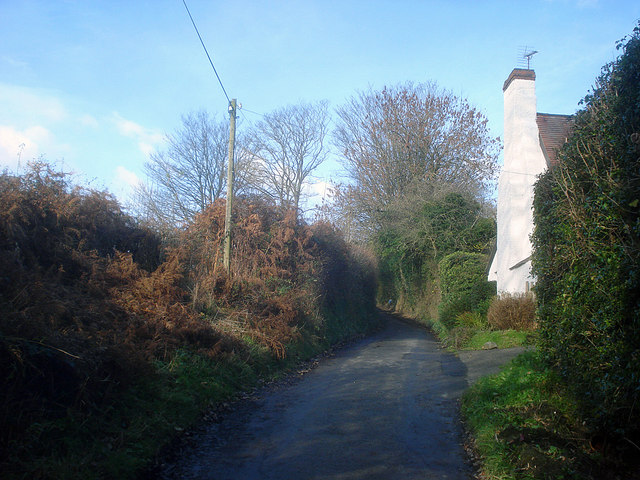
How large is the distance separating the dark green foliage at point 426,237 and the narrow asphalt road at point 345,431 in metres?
18.1

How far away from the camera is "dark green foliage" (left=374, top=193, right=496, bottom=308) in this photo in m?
30.5

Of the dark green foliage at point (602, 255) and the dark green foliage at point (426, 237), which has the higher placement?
the dark green foliage at point (426, 237)

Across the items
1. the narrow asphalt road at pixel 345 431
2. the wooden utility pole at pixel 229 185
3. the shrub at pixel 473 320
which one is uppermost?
the wooden utility pole at pixel 229 185

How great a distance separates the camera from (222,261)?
614 inches

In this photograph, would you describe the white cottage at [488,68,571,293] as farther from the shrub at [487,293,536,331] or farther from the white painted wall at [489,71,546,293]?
the shrub at [487,293,536,331]

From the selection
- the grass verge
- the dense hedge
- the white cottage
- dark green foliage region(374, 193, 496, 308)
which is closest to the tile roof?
the white cottage

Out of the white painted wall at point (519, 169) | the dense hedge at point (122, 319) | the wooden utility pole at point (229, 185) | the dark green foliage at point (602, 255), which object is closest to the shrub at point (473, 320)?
the white painted wall at point (519, 169)

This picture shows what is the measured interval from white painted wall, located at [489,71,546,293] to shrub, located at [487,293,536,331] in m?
0.94

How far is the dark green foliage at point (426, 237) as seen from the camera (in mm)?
30453

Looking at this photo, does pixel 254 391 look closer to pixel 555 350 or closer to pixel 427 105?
pixel 555 350

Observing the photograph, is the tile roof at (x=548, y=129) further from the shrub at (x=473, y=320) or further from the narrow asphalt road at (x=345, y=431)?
the narrow asphalt road at (x=345, y=431)

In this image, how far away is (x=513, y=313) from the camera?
55.9 feet

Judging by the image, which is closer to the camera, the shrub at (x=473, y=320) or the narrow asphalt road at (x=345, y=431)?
the narrow asphalt road at (x=345, y=431)

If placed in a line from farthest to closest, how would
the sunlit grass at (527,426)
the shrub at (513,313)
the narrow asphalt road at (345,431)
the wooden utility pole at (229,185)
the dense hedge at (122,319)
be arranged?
the shrub at (513,313), the wooden utility pole at (229,185), the narrow asphalt road at (345,431), the dense hedge at (122,319), the sunlit grass at (527,426)
